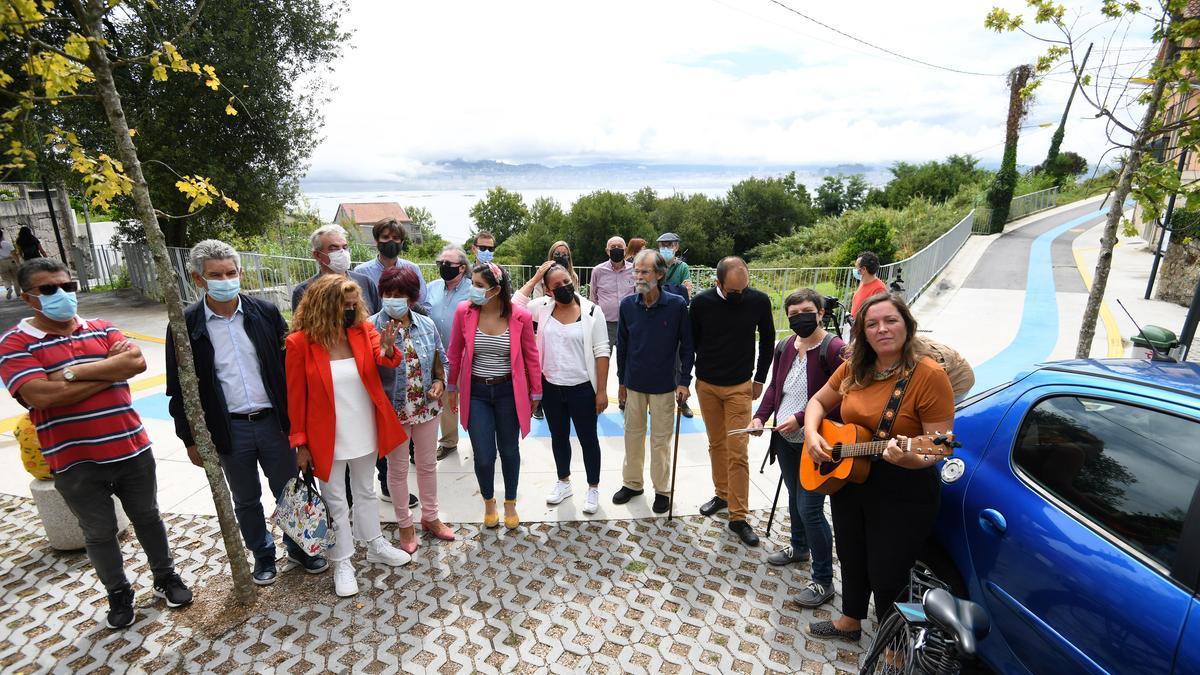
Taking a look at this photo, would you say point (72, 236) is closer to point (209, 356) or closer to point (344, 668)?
point (209, 356)

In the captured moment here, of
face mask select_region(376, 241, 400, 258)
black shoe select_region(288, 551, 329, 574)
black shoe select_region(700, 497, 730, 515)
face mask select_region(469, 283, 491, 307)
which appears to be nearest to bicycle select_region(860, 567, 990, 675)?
black shoe select_region(700, 497, 730, 515)

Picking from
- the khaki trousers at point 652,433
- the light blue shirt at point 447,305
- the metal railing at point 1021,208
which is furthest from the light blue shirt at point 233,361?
the metal railing at point 1021,208

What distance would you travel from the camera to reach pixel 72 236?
47.6 feet

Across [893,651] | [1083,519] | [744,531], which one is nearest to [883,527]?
[893,651]

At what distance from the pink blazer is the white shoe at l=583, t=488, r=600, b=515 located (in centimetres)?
83

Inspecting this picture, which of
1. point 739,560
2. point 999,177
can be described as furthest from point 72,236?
point 999,177

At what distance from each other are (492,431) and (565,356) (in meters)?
0.77

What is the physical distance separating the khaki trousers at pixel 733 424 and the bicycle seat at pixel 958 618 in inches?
80.8

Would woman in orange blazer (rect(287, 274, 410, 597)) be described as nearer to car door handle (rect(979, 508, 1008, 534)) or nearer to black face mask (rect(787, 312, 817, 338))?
black face mask (rect(787, 312, 817, 338))

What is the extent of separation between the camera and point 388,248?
483 cm

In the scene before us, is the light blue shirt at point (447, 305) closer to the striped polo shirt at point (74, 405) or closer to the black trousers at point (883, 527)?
the striped polo shirt at point (74, 405)

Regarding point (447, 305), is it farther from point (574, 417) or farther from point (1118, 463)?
point (1118, 463)

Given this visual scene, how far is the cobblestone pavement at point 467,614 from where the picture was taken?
10.0 ft

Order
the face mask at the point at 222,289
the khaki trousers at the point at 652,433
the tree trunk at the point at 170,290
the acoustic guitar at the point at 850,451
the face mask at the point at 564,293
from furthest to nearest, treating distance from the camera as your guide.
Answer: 1. the khaki trousers at the point at 652,433
2. the face mask at the point at 564,293
3. the face mask at the point at 222,289
4. the tree trunk at the point at 170,290
5. the acoustic guitar at the point at 850,451
